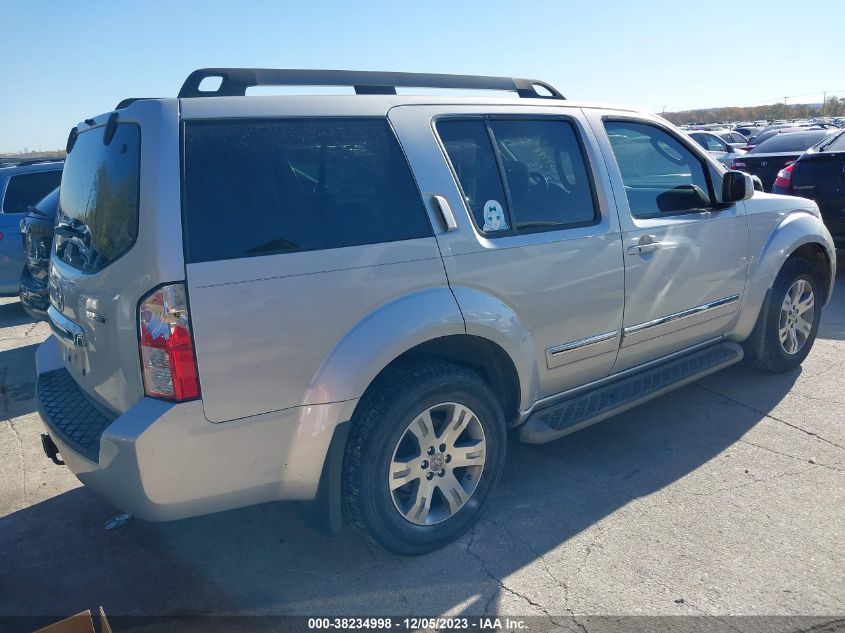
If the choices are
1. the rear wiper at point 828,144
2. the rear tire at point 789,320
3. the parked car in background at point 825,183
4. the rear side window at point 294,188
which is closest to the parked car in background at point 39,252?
the rear side window at point 294,188

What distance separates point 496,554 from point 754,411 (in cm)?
239

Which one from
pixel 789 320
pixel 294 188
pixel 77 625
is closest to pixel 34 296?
pixel 294 188

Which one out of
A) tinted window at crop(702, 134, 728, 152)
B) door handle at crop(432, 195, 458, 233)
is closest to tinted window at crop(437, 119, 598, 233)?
door handle at crop(432, 195, 458, 233)

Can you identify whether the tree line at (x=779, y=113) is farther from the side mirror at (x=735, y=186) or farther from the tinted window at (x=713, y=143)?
the side mirror at (x=735, y=186)

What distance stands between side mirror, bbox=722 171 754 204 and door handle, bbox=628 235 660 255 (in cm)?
82

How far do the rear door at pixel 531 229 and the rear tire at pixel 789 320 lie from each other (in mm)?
1695

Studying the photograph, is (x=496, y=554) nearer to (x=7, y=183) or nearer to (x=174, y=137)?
(x=174, y=137)

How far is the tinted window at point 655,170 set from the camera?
3980mm

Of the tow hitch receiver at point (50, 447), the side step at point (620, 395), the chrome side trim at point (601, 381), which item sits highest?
the tow hitch receiver at point (50, 447)

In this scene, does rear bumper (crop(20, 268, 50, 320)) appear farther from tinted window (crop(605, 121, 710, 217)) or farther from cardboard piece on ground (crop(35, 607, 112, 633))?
tinted window (crop(605, 121, 710, 217))

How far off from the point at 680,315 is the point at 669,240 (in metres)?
0.48

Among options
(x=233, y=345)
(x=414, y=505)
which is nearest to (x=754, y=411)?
(x=414, y=505)

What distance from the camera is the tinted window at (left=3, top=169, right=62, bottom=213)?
796 centimetres

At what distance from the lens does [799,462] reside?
12.7 feet
